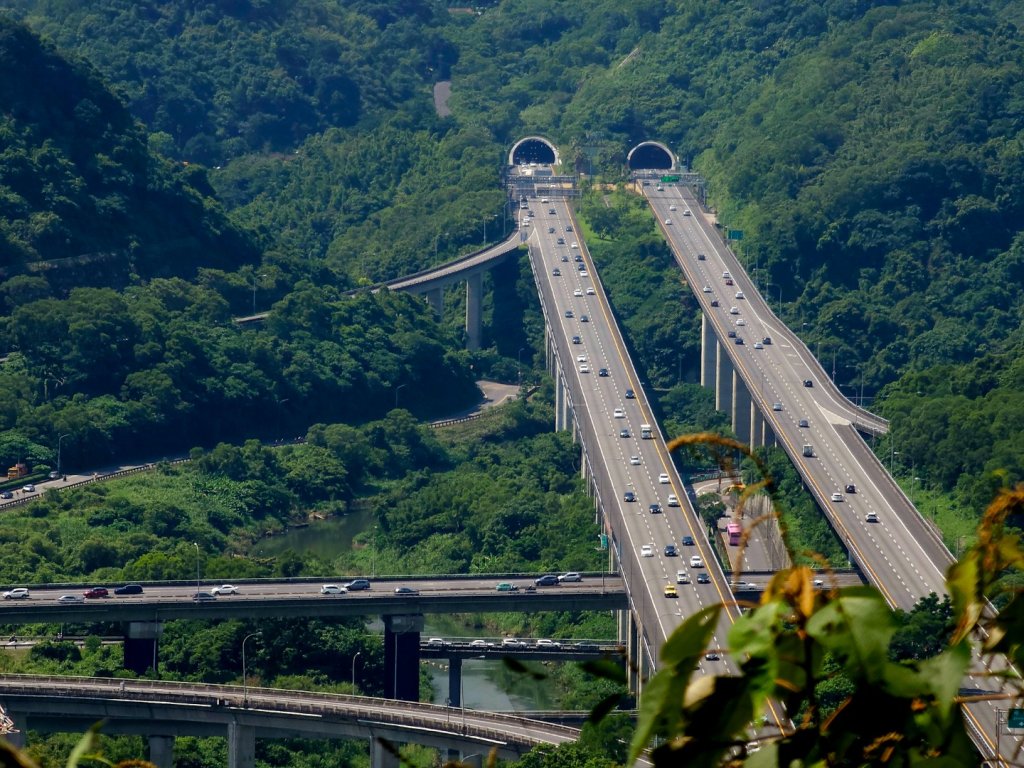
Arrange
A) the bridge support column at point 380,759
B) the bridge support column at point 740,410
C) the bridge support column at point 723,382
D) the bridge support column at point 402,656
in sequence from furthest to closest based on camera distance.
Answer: the bridge support column at point 723,382 < the bridge support column at point 740,410 < the bridge support column at point 402,656 < the bridge support column at point 380,759

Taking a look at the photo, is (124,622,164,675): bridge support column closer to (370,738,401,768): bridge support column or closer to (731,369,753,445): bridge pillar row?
(370,738,401,768): bridge support column

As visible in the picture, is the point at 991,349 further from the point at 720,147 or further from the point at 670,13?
the point at 670,13

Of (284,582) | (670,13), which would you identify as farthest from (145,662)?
(670,13)

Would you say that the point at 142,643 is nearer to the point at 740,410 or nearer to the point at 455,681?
the point at 455,681

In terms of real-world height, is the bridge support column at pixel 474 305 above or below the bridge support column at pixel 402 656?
above

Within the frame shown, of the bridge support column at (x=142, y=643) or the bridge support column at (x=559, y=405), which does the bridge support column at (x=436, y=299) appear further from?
the bridge support column at (x=142, y=643)

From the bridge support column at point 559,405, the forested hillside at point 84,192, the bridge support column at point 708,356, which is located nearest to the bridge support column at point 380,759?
the bridge support column at point 559,405
